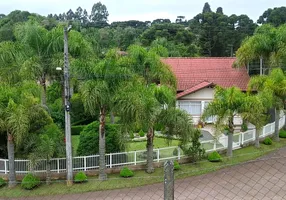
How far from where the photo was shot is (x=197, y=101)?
21250 mm

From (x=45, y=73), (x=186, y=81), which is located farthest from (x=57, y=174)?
(x=186, y=81)

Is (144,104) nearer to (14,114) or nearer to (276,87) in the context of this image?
(14,114)

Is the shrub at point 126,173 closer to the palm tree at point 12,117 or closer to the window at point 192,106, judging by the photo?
the palm tree at point 12,117

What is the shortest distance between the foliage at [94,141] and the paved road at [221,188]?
76.0 inches

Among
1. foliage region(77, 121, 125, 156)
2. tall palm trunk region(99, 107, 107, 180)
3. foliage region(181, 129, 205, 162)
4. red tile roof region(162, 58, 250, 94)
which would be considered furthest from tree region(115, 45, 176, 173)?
red tile roof region(162, 58, 250, 94)

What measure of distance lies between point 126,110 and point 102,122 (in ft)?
3.70

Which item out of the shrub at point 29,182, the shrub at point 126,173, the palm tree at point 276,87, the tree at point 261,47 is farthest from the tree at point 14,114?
the tree at point 261,47

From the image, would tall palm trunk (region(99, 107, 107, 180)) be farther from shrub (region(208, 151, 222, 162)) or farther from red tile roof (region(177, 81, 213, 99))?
red tile roof (region(177, 81, 213, 99))

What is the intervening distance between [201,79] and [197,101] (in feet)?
6.18

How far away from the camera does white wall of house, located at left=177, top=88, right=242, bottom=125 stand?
21.0 m

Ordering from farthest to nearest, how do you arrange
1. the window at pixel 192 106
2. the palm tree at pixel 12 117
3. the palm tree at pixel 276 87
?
the window at pixel 192 106
the palm tree at pixel 276 87
the palm tree at pixel 12 117

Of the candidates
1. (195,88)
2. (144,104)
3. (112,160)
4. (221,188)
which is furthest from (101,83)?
(195,88)

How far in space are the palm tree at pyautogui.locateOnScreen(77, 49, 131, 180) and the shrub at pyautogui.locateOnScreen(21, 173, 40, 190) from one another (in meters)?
2.48

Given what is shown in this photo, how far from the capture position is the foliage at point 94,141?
538 inches
